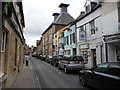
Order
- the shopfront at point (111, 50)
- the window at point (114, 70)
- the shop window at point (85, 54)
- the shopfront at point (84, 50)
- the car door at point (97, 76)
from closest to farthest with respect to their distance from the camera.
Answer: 1. the window at point (114, 70)
2. the car door at point (97, 76)
3. the shopfront at point (111, 50)
4. the shopfront at point (84, 50)
5. the shop window at point (85, 54)

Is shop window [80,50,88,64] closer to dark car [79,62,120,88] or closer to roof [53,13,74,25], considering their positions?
dark car [79,62,120,88]

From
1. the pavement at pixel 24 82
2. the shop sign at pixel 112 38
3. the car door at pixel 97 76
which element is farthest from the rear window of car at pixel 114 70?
the shop sign at pixel 112 38

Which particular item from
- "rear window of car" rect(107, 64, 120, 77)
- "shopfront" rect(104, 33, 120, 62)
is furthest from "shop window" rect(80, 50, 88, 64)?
"rear window of car" rect(107, 64, 120, 77)

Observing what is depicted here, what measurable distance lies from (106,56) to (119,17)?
143 inches

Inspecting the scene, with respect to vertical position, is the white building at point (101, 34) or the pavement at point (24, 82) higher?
the white building at point (101, 34)

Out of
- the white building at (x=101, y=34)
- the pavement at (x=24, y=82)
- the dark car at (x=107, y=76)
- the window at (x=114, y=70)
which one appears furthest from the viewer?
the white building at (x=101, y=34)

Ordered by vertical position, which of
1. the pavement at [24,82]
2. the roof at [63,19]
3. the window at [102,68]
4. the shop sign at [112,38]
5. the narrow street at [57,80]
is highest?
the roof at [63,19]

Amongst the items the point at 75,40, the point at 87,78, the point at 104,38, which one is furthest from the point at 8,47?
the point at 75,40

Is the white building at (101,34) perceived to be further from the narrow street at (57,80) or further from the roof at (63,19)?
the roof at (63,19)

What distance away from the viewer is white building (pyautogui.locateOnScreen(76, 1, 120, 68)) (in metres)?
9.65

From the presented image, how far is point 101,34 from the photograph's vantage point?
11.2 metres

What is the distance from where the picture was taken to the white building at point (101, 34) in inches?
380

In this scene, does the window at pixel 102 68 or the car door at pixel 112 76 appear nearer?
the car door at pixel 112 76

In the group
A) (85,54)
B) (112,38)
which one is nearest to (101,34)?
(112,38)
